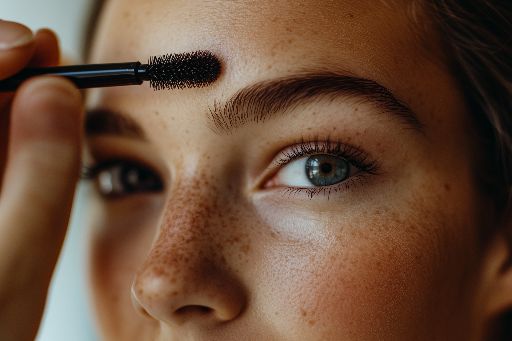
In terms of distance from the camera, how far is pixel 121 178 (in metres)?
1.06

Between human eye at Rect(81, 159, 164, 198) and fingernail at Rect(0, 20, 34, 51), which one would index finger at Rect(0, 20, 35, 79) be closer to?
fingernail at Rect(0, 20, 34, 51)

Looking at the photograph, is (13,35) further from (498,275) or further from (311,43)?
(498,275)

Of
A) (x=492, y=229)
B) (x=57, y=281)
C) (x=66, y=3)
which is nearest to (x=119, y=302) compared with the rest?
(x=492, y=229)

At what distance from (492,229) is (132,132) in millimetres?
515

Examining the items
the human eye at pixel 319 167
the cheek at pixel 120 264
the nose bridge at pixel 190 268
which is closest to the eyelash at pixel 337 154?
the human eye at pixel 319 167

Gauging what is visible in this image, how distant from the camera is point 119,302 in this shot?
36.9 inches

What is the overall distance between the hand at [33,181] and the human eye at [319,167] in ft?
0.86

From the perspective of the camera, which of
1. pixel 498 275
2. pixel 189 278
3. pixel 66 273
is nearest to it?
pixel 189 278

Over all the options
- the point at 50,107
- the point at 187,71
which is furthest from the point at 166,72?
the point at 50,107

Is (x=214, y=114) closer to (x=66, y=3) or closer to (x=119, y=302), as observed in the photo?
(x=119, y=302)

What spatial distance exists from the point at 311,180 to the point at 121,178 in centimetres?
38

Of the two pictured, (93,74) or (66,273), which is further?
(66,273)

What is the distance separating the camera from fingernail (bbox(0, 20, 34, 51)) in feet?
2.51

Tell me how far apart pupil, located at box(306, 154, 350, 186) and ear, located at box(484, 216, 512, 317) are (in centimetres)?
23
